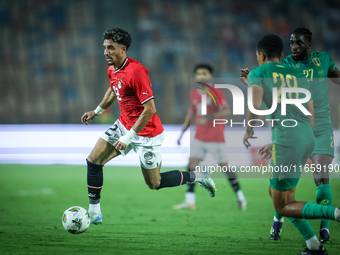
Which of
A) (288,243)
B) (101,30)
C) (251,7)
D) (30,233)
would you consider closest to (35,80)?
(101,30)

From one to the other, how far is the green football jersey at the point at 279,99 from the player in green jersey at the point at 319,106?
0.73m

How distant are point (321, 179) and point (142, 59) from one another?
10860mm

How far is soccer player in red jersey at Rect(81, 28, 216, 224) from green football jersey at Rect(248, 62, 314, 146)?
119 centimetres

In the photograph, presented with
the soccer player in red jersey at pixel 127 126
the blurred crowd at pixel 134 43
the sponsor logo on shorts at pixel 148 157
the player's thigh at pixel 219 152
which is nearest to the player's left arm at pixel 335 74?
the soccer player in red jersey at pixel 127 126

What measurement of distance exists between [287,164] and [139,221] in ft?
7.96

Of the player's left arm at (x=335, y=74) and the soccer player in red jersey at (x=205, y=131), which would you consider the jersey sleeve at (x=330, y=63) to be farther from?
the soccer player in red jersey at (x=205, y=131)

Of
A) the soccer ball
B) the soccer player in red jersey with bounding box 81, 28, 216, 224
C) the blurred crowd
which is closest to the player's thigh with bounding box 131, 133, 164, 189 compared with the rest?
the soccer player in red jersey with bounding box 81, 28, 216, 224

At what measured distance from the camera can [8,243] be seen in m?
3.82

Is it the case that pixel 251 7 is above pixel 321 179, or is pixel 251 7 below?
above

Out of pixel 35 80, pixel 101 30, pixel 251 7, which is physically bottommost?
pixel 35 80

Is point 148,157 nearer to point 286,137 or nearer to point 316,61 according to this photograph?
point 286,137

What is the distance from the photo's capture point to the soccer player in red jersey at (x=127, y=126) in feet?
13.4

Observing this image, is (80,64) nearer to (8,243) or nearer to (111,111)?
(111,111)

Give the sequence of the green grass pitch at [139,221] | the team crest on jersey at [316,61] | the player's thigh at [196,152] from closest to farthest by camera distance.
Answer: the green grass pitch at [139,221]
the team crest on jersey at [316,61]
the player's thigh at [196,152]
